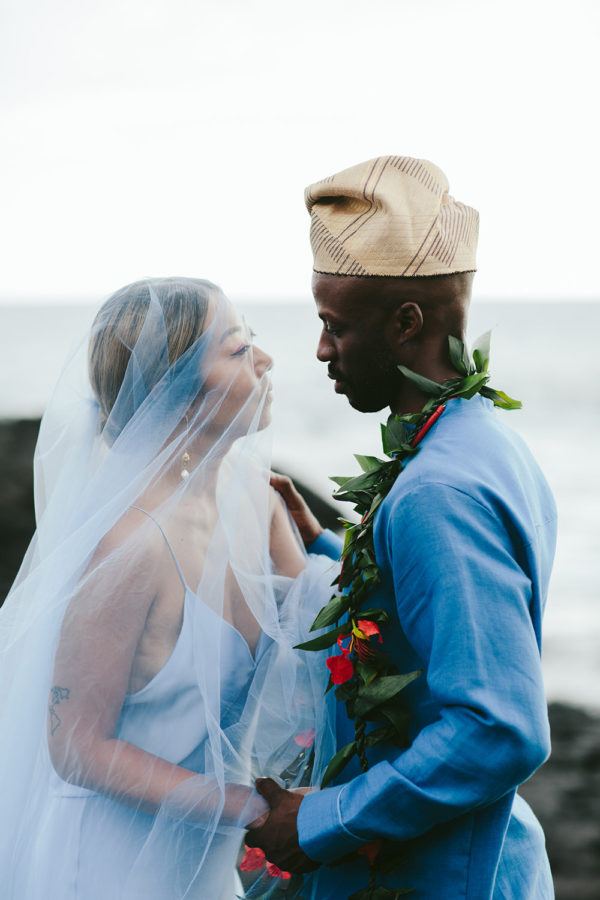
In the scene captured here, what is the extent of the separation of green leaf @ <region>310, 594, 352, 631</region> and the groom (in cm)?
9

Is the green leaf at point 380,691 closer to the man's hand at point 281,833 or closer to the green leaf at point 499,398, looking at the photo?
the man's hand at point 281,833

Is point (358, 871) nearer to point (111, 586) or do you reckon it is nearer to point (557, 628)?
point (111, 586)

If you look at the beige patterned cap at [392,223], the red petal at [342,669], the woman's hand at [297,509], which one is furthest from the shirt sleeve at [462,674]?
the woman's hand at [297,509]

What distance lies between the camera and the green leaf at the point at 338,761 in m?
2.21

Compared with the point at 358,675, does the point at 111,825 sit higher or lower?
lower

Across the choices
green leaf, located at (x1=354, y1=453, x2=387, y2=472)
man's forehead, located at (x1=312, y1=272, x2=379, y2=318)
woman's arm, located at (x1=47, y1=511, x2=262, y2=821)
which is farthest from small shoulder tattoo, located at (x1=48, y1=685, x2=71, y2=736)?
man's forehead, located at (x1=312, y1=272, x2=379, y2=318)

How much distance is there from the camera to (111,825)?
7.89ft

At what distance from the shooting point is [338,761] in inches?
87.6

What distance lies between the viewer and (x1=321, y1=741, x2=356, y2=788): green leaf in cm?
221

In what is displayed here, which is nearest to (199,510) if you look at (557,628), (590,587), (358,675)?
(358,675)

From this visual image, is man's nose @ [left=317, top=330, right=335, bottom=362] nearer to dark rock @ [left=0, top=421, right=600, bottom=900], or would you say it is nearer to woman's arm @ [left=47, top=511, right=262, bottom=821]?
woman's arm @ [left=47, top=511, right=262, bottom=821]

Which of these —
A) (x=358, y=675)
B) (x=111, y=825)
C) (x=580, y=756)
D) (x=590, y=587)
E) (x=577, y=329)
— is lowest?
(x=577, y=329)

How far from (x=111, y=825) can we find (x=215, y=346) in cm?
134

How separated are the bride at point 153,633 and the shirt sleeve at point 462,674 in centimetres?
49
